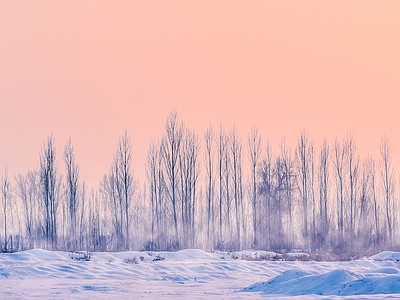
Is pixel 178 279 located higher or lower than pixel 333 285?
higher

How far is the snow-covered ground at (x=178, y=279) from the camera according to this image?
1606 cm

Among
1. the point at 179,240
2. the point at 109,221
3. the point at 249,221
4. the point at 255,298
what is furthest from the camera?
the point at 109,221

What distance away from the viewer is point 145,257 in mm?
28719

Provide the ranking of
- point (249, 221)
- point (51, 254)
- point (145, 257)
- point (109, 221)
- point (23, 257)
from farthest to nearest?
point (109, 221), point (249, 221), point (145, 257), point (51, 254), point (23, 257)

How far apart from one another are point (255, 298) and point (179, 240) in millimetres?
25135

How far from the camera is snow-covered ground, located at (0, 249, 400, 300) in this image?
16.1 meters

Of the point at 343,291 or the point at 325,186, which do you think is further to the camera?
the point at 325,186

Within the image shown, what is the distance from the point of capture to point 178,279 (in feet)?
69.3

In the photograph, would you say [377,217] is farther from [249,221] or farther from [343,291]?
[343,291]

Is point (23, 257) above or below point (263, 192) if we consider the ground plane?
below

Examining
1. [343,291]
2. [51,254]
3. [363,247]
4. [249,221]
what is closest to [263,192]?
[249,221]

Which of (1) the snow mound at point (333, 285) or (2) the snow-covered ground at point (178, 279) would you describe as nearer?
(1) the snow mound at point (333, 285)

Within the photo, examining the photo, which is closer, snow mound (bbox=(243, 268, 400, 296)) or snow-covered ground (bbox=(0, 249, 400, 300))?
snow mound (bbox=(243, 268, 400, 296))

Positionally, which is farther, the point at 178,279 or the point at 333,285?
the point at 178,279
